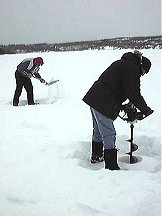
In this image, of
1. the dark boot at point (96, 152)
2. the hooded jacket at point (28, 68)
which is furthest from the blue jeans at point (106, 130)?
the hooded jacket at point (28, 68)

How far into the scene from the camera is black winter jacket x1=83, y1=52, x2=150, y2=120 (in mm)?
3088

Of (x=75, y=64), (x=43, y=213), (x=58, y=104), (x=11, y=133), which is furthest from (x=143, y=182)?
(x=75, y=64)

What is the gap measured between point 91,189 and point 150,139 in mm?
1712

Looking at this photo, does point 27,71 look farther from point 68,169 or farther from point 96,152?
point 68,169

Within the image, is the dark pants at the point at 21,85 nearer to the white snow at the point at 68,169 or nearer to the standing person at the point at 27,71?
the standing person at the point at 27,71

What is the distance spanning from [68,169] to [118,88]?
38.5 inches

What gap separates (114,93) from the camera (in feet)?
10.7

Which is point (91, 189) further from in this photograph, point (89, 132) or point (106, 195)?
point (89, 132)

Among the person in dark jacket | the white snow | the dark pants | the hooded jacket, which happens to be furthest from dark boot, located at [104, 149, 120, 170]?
the dark pants

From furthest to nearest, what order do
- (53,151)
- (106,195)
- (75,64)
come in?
(75,64), (53,151), (106,195)

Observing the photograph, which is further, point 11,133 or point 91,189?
point 11,133

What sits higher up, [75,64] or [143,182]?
[75,64]

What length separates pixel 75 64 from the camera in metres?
14.9

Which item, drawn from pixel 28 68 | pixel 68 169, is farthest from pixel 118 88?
pixel 28 68
